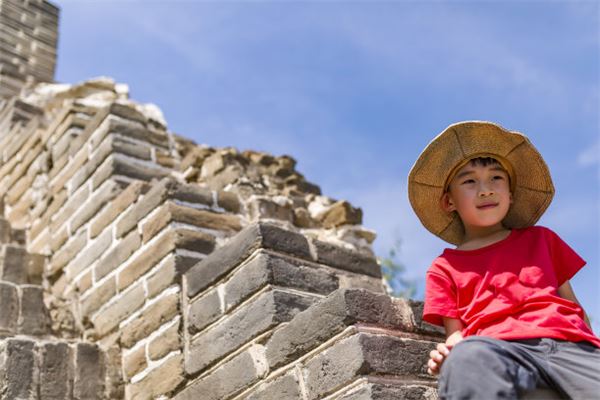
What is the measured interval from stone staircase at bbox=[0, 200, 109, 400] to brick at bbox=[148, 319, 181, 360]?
0.98ft

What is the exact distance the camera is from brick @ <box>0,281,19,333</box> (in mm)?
3012

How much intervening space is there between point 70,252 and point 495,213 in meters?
2.41

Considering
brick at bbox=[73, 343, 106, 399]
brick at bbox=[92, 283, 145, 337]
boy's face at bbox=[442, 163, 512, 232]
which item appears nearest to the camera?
boy's face at bbox=[442, 163, 512, 232]

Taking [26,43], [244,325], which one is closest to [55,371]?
[244,325]

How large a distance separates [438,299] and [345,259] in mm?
1036

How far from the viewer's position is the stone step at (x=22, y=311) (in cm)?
303

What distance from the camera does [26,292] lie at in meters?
3.21

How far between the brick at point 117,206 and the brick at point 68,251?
0.35 ft

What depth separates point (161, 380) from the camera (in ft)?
8.80

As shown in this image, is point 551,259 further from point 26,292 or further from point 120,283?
point 26,292

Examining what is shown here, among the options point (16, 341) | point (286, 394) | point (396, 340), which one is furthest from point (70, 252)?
point (396, 340)

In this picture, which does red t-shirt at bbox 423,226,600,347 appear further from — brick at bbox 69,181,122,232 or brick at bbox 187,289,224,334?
brick at bbox 69,181,122,232

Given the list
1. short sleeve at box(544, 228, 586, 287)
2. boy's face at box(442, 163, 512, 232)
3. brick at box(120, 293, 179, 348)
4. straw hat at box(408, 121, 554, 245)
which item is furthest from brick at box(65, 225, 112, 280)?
short sleeve at box(544, 228, 586, 287)

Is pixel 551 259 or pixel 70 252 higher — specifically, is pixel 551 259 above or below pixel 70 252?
below
